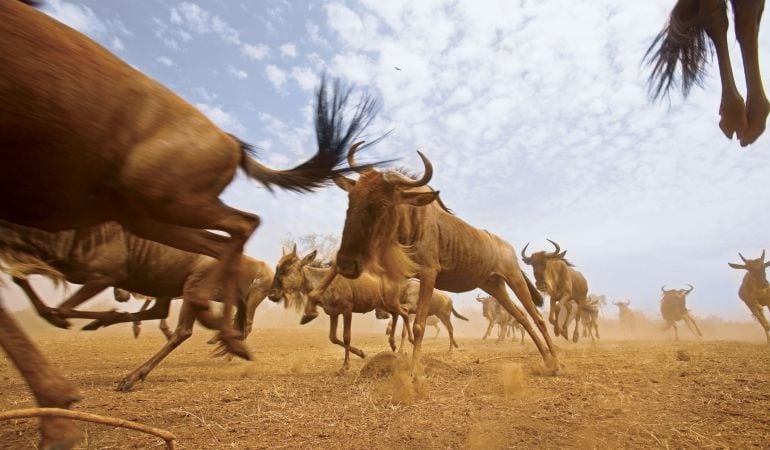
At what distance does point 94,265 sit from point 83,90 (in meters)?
3.90

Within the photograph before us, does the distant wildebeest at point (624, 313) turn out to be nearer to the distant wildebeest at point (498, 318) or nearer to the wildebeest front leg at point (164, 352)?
the distant wildebeest at point (498, 318)

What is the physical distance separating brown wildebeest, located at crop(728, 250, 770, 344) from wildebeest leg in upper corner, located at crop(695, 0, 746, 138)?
→ 811 inches

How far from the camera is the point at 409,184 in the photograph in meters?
4.99

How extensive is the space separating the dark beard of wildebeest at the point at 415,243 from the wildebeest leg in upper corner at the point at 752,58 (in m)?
2.82

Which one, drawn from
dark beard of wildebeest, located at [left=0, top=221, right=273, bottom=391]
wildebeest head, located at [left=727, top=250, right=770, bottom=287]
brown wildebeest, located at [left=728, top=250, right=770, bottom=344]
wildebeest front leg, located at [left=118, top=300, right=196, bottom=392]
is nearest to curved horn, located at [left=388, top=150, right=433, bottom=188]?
dark beard of wildebeest, located at [left=0, top=221, right=273, bottom=391]

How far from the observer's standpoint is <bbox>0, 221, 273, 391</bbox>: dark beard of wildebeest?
2.99 m

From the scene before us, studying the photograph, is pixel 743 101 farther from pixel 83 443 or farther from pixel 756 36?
pixel 83 443

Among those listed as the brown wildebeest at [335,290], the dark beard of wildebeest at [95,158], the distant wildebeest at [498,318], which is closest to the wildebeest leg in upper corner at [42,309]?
the dark beard of wildebeest at [95,158]

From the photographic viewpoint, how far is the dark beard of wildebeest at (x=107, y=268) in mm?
2990

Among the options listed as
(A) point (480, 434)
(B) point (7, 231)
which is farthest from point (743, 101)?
(B) point (7, 231)

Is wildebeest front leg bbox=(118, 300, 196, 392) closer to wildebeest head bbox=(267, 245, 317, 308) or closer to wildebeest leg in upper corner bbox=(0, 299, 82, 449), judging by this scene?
wildebeest leg in upper corner bbox=(0, 299, 82, 449)

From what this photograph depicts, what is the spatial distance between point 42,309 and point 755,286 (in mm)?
23398

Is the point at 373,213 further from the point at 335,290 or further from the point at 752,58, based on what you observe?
the point at 335,290

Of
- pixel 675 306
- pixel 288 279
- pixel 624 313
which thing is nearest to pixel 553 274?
pixel 288 279
